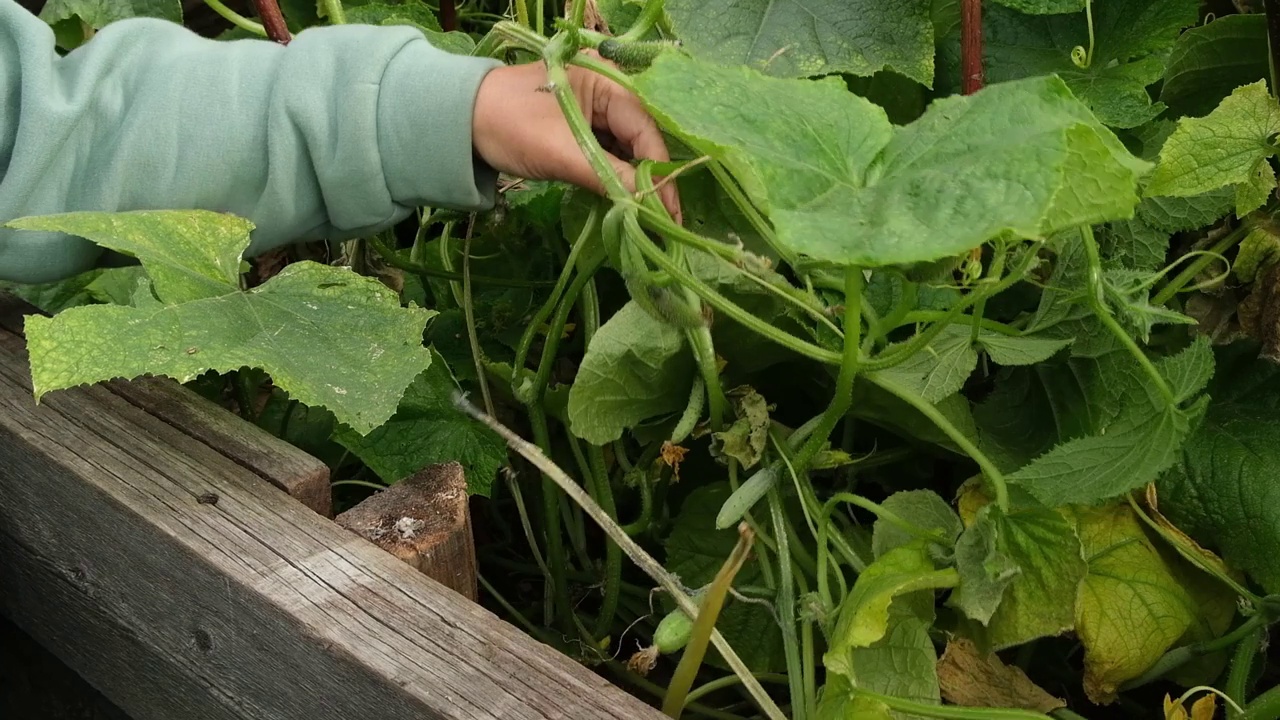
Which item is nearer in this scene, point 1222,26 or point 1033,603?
point 1033,603

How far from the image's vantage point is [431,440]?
0.79m

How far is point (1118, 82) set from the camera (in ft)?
2.38

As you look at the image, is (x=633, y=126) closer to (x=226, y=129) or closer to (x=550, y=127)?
(x=550, y=127)

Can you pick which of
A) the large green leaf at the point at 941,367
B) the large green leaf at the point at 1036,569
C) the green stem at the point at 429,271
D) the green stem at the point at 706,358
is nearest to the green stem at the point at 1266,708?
the large green leaf at the point at 1036,569

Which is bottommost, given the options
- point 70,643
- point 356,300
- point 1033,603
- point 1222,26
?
point 70,643

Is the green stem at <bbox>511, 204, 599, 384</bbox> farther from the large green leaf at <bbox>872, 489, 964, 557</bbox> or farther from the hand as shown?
the large green leaf at <bbox>872, 489, 964, 557</bbox>

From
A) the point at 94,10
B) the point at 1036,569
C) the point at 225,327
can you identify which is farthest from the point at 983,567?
the point at 94,10

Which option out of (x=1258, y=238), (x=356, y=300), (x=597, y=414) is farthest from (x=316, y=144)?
(x=1258, y=238)

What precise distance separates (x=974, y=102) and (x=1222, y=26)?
1.47 ft

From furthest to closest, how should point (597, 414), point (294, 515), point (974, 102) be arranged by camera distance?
point (597, 414) < point (294, 515) < point (974, 102)

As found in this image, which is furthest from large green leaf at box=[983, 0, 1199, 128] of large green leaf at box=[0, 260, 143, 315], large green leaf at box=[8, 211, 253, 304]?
large green leaf at box=[0, 260, 143, 315]

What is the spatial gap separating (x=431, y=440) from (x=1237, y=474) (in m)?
0.55

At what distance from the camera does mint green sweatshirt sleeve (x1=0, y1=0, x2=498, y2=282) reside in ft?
2.48

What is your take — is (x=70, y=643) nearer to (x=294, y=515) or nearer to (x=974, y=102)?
(x=294, y=515)
